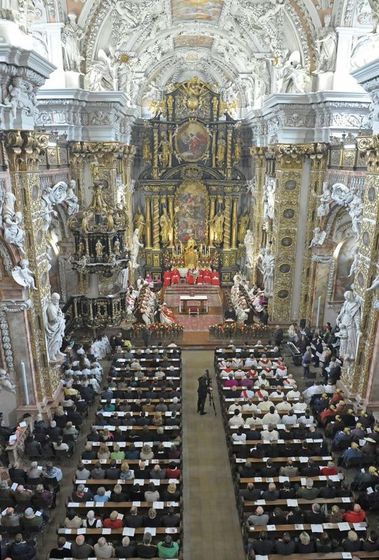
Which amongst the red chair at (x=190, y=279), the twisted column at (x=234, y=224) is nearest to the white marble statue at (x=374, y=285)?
the red chair at (x=190, y=279)

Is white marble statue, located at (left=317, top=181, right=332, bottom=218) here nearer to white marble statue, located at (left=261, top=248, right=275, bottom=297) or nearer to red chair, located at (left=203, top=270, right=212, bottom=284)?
white marble statue, located at (left=261, top=248, right=275, bottom=297)

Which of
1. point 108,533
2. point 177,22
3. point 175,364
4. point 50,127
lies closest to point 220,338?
point 175,364

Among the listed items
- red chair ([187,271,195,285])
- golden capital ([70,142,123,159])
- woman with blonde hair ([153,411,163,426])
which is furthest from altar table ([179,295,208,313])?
woman with blonde hair ([153,411,163,426])

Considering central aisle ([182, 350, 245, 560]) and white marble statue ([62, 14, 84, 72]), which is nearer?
central aisle ([182, 350, 245, 560])

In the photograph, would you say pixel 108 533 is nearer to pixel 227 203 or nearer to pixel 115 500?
pixel 115 500

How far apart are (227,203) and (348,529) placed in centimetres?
2239

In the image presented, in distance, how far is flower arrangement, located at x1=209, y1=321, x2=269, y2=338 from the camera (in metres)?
18.1

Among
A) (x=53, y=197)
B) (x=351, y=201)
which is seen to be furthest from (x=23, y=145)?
(x=351, y=201)

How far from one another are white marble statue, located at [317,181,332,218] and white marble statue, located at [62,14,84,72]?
31.7 feet

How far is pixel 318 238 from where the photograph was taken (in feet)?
57.2

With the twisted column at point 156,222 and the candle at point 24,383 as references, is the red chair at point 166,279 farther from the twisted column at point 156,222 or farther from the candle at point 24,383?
the candle at point 24,383

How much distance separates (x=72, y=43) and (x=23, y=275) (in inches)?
382

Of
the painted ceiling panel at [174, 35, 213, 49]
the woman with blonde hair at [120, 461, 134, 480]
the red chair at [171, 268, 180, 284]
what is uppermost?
the painted ceiling panel at [174, 35, 213, 49]

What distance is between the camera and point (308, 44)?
16562mm
